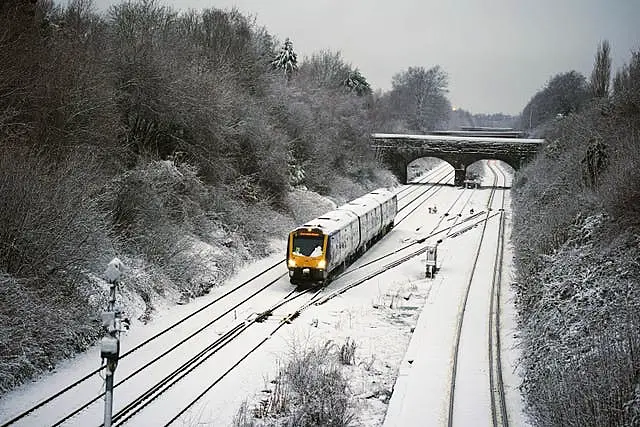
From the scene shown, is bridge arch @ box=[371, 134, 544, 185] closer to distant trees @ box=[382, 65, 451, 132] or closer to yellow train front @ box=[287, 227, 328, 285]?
yellow train front @ box=[287, 227, 328, 285]

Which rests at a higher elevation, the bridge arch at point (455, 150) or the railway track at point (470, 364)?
the bridge arch at point (455, 150)

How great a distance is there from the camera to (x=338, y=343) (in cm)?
1789

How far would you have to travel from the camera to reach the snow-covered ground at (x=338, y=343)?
524 inches

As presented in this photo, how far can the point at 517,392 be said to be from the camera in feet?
48.4

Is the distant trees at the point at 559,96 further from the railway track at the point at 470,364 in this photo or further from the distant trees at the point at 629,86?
the railway track at the point at 470,364

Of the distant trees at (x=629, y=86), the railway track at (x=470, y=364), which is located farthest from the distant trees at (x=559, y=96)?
the railway track at (x=470, y=364)

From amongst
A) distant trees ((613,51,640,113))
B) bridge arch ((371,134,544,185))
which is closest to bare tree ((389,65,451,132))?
bridge arch ((371,134,544,185))

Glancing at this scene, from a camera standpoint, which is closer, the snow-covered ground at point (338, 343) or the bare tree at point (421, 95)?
the snow-covered ground at point (338, 343)

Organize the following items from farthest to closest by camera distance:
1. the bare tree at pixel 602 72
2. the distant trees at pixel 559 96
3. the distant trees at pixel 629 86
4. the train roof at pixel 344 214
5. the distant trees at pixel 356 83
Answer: the distant trees at pixel 559 96
the distant trees at pixel 356 83
the bare tree at pixel 602 72
the distant trees at pixel 629 86
the train roof at pixel 344 214

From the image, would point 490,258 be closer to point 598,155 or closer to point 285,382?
point 598,155

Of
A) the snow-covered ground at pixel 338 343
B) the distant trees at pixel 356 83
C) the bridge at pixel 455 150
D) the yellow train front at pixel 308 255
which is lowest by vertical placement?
the snow-covered ground at pixel 338 343

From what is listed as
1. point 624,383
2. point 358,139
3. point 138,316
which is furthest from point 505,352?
point 358,139

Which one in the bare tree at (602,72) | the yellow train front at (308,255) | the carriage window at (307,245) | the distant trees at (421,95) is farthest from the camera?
the distant trees at (421,95)

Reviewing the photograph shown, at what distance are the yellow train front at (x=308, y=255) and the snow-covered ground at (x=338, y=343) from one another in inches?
39.3
